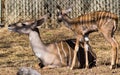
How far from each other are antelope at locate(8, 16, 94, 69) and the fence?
6077mm

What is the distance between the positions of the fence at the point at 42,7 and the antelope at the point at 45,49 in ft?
19.9

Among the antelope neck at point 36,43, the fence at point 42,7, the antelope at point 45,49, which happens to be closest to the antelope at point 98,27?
the antelope at point 45,49

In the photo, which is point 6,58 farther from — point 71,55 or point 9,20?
point 9,20

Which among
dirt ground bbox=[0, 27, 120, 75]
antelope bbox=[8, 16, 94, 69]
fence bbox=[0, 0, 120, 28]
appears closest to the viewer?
dirt ground bbox=[0, 27, 120, 75]

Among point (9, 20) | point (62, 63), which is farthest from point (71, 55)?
point (9, 20)

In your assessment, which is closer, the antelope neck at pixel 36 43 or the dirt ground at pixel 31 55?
the dirt ground at pixel 31 55

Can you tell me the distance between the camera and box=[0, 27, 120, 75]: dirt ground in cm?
887

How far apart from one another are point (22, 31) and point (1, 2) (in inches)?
265

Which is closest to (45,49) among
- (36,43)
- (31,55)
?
(36,43)

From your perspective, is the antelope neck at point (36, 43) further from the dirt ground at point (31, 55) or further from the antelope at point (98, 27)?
the antelope at point (98, 27)

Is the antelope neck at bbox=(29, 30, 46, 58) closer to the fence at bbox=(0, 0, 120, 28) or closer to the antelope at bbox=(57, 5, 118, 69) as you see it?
the antelope at bbox=(57, 5, 118, 69)

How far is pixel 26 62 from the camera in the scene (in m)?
10.2

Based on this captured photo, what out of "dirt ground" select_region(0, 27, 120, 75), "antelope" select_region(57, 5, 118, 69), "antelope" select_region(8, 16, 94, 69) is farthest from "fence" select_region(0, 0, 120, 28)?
"antelope" select_region(57, 5, 118, 69)

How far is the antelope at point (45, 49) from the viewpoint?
30.8ft
